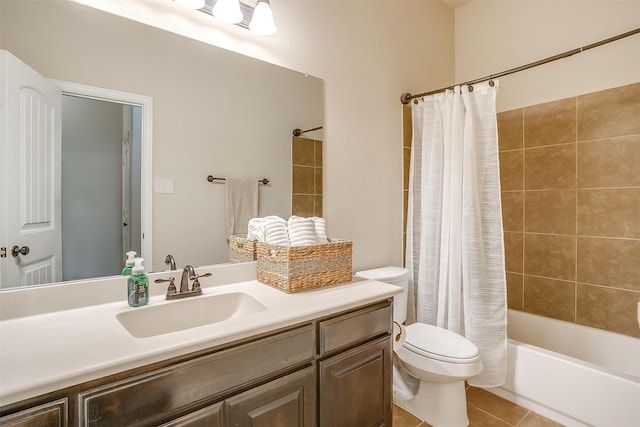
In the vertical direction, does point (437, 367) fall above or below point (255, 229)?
below

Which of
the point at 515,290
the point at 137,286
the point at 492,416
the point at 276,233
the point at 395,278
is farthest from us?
the point at 515,290

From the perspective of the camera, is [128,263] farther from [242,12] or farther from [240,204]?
[242,12]

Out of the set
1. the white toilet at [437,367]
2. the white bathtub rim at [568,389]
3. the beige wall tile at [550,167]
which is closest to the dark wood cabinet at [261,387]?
the white toilet at [437,367]

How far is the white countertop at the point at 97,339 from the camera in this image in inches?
27.0

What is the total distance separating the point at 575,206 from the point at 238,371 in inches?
91.0

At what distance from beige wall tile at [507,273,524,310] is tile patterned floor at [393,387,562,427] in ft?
2.42

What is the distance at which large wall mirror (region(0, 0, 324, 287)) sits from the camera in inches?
44.1

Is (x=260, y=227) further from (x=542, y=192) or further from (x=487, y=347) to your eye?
(x=542, y=192)

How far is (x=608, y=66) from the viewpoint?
1993 millimetres

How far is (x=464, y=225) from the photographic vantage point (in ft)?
6.05

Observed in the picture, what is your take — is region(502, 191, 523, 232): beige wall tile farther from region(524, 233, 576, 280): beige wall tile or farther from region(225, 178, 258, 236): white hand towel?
region(225, 178, 258, 236): white hand towel

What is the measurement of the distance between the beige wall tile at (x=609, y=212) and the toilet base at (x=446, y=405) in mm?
1332

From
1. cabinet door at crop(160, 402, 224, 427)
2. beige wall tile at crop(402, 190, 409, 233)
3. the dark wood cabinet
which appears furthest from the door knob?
beige wall tile at crop(402, 190, 409, 233)

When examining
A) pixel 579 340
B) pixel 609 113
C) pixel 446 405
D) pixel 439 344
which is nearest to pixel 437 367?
pixel 439 344
